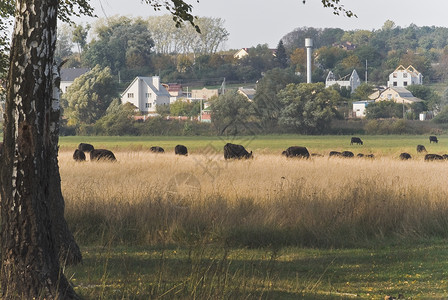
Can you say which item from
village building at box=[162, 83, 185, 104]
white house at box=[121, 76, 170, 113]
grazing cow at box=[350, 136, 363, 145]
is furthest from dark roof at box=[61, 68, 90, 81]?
grazing cow at box=[350, 136, 363, 145]

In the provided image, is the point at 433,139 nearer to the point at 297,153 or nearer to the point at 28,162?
the point at 297,153

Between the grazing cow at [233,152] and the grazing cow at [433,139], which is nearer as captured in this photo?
the grazing cow at [233,152]

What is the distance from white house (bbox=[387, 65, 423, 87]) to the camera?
104750 mm

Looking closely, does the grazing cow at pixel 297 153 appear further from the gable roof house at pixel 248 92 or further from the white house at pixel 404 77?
the white house at pixel 404 77

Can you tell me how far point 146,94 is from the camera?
72625 mm

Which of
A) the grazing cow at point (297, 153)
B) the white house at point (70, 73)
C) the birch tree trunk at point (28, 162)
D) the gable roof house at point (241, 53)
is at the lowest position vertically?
the grazing cow at point (297, 153)

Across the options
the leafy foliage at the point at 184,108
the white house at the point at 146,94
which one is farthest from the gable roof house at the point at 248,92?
the white house at the point at 146,94

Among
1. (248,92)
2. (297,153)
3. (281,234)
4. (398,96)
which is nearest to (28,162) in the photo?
(281,234)

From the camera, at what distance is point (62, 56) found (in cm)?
6694

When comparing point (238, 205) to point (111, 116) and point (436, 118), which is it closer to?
point (111, 116)

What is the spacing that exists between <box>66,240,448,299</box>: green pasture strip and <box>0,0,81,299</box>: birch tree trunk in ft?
2.55

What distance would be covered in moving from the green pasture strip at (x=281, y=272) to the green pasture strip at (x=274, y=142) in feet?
168

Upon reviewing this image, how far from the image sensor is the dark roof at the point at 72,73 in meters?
64.4

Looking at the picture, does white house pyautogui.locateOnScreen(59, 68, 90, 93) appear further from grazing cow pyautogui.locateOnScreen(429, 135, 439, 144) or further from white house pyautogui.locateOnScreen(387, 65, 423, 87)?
Answer: white house pyautogui.locateOnScreen(387, 65, 423, 87)
